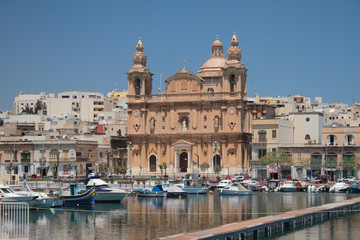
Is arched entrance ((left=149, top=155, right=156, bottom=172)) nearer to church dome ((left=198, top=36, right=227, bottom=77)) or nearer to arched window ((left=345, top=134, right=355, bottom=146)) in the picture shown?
church dome ((left=198, top=36, right=227, bottom=77))

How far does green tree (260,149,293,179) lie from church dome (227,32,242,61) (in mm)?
14394

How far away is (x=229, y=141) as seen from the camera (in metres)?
91.8

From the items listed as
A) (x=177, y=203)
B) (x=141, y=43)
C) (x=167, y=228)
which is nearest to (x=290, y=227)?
(x=167, y=228)

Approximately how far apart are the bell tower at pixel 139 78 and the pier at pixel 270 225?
48.7m

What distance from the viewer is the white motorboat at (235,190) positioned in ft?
234

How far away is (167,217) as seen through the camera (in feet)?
163

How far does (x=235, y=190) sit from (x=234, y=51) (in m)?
27.6

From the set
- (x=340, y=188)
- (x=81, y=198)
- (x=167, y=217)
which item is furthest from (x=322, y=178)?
(x=167, y=217)

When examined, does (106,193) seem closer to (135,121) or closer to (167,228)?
(167,228)

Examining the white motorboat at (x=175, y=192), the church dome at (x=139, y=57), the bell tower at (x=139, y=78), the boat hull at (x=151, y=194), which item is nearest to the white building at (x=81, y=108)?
the church dome at (x=139, y=57)

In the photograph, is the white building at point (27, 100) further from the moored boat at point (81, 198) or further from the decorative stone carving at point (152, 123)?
the moored boat at point (81, 198)

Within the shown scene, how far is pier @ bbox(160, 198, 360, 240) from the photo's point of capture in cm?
3525

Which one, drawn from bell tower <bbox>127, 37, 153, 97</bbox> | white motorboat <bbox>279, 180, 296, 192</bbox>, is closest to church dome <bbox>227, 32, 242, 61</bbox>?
bell tower <bbox>127, 37, 153, 97</bbox>

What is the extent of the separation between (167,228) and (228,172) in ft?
157
